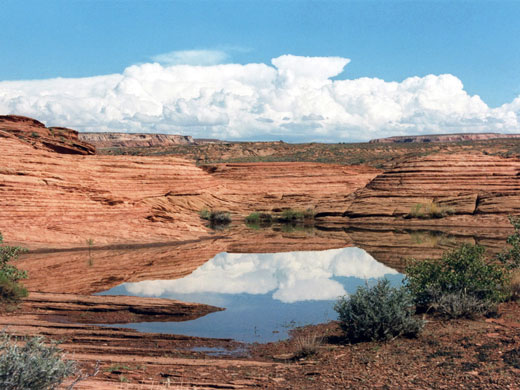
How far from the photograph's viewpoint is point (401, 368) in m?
6.45

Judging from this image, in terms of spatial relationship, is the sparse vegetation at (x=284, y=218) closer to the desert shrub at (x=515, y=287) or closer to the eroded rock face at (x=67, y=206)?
the eroded rock face at (x=67, y=206)

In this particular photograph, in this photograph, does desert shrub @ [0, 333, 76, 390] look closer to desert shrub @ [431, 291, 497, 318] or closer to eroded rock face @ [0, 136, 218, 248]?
desert shrub @ [431, 291, 497, 318]

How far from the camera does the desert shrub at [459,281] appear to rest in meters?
9.12

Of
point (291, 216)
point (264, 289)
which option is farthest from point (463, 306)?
point (291, 216)

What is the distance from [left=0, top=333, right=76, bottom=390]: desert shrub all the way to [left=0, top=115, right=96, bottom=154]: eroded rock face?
2471 cm

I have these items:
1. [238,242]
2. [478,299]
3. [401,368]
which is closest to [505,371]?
[401,368]

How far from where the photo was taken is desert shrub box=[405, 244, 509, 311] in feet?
29.9

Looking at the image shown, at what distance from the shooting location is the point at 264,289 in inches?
535

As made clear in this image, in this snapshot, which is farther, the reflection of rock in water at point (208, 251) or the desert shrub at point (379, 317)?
the reflection of rock in water at point (208, 251)

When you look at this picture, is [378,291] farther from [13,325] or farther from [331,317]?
[13,325]

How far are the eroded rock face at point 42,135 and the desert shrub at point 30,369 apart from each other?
24.7 meters

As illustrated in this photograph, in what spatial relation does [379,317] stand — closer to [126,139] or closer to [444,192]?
[444,192]

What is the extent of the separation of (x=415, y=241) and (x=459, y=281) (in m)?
14.5

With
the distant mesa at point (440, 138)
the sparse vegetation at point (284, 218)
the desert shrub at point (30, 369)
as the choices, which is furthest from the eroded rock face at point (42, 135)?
the distant mesa at point (440, 138)
